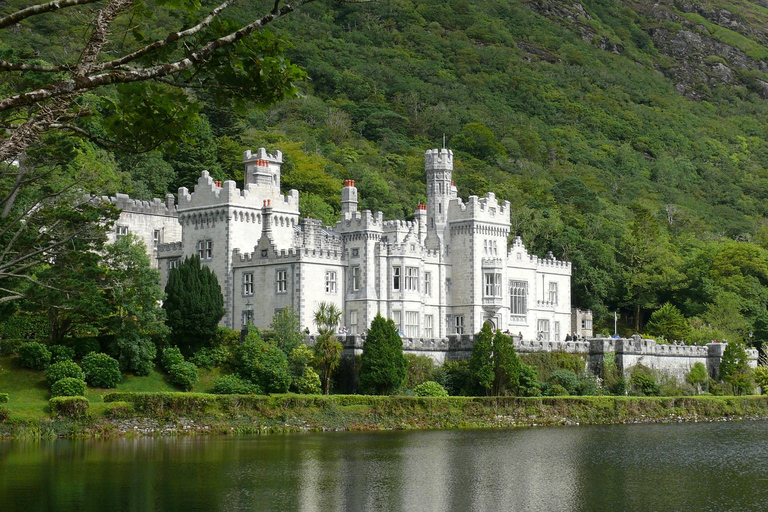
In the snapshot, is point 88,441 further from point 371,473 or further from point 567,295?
point 567,295

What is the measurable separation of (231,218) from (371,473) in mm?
33299

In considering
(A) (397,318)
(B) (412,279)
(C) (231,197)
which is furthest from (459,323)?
(C) (231,197)

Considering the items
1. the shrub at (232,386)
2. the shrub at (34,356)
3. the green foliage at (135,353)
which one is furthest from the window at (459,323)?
the shrub at (34,356)

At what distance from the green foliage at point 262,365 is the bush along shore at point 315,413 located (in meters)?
2.26

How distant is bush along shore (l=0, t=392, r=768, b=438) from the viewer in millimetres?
46566

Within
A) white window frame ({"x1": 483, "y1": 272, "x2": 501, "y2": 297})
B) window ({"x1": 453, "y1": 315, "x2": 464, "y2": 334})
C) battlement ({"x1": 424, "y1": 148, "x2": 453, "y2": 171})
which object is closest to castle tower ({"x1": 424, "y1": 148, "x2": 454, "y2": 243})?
battlement ({"x1": 424, "y1": 148, "x2": 453, "y2": 171})

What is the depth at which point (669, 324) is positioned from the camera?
3265 inches

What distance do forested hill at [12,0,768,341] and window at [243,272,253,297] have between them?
12861 mm

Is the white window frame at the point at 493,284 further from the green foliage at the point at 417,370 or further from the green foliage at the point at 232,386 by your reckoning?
the green foliage at the point at 232,386

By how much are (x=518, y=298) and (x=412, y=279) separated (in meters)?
10.5

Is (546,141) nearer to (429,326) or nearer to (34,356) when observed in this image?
(429,326)

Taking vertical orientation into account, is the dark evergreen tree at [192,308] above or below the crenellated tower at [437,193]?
below

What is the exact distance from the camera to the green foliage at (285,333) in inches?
2285

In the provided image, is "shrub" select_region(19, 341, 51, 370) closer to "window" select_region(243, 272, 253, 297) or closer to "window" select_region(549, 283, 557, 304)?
"window" select_region(243, 272, 253, 297)
